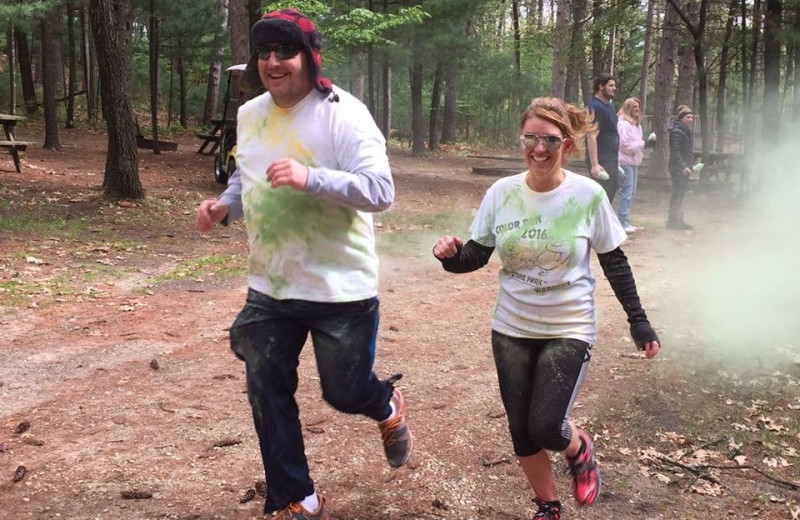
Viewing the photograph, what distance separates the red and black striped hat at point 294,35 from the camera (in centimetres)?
276

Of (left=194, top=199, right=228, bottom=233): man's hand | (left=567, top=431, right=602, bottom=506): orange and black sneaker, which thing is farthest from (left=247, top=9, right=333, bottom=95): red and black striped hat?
(left=567, top=431, right=602, bottom=506): orange and black sneaker

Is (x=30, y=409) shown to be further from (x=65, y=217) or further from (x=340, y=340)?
(x=65, y=217)

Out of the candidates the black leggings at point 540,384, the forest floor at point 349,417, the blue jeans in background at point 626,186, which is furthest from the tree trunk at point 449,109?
the black leggings at point 540,384

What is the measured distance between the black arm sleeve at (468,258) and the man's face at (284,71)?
95cm

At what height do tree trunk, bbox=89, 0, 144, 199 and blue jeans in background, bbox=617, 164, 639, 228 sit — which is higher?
tree trunk, bbox=89, 0, 144, 199

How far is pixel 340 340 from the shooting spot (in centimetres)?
289

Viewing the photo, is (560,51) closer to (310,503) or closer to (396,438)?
(396,438)

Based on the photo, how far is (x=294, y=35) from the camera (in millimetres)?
2760

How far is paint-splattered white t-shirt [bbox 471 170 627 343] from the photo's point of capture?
294 cm

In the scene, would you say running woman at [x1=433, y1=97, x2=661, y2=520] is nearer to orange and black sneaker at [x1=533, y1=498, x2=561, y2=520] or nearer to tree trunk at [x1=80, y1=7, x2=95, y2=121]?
orange and black sneaker at [x1=533, y1=498, x2=561, y2=520]

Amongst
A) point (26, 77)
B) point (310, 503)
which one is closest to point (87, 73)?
point (26, 77)

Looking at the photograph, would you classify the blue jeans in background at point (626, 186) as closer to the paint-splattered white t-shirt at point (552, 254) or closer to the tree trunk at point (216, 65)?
the paint-splattered white t-shirt at point (552, 254)

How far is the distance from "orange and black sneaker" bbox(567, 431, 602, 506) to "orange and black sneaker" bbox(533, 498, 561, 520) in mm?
96

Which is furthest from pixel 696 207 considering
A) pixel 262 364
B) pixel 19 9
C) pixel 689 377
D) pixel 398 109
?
pixel 398 109
